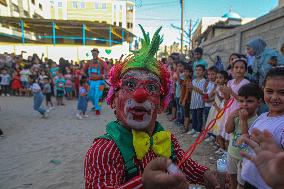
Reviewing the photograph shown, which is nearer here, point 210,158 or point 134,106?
point 134,106

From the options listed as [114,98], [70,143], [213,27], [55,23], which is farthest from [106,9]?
[114,98]

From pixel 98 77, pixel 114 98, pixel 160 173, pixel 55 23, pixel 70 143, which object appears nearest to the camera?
pixel 160 173

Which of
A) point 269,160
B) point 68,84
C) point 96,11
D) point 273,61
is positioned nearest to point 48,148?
point 273,61

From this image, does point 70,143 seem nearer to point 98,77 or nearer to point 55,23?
point 98,77

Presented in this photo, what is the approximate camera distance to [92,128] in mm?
6547

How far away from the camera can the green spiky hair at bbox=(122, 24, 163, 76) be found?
1.55 meters

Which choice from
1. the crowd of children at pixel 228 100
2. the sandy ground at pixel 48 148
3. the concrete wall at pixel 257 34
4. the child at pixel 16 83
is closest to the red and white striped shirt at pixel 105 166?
the crowd of children at pixel 228 100

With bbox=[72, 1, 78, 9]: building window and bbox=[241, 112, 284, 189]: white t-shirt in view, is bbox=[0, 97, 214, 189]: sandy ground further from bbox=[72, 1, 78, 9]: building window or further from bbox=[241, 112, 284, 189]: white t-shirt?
bbox=[72, 1, 78, 9]: building window

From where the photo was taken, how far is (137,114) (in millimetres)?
1431

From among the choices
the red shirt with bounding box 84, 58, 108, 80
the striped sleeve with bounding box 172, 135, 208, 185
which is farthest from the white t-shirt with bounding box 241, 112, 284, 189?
the red shirt with bounding box 84, 58, 108, 80

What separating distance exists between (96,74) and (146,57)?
6.36m

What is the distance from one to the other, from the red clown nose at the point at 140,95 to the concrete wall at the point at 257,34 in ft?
15.9

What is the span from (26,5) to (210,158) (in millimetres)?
35296

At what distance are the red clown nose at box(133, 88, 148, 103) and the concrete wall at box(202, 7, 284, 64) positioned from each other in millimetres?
4844
